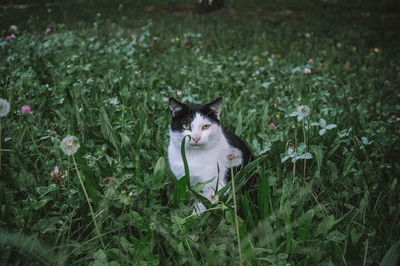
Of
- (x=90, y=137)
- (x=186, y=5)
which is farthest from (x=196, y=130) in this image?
(x=186, y=5)

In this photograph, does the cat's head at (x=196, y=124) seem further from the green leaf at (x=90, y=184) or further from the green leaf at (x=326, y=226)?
the green leaf at (x=326, y=226)

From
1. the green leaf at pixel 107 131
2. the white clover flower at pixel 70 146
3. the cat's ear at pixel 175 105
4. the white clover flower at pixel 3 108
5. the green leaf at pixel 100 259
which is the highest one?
the white clover flower at pixel 3 108

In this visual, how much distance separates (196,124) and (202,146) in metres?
0.14

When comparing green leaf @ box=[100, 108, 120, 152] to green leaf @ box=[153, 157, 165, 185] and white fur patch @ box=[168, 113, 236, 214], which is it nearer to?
white fur patch @ box=[168, 113, 236, 214]

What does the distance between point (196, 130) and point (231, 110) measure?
50.2 inches

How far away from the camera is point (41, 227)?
1244 mm

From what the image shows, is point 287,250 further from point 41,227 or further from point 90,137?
point 90,137

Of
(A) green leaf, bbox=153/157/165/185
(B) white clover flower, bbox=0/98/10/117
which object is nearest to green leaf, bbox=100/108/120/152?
(A) green leaf, bbox=153/157/165/185

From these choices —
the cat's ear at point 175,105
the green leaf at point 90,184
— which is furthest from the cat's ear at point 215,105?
the green leaf at point 90,184

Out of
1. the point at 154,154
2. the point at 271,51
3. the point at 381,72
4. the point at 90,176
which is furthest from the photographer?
the point at 271,51

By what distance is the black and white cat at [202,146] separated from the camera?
1.68 meters

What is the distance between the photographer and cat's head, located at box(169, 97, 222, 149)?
1733 mm

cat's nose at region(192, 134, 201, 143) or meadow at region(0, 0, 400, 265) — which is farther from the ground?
cat's nose at region(192, 134, 201, 143)

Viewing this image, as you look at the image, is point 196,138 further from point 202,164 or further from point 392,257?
point 392,257
